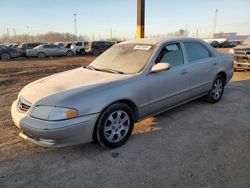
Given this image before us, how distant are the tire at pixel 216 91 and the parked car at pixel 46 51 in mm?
18715

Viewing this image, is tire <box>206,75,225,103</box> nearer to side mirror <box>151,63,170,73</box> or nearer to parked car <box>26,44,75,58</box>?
side mirror <box>151,63,170,73</box>

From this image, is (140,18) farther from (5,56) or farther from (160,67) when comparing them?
(5,56)

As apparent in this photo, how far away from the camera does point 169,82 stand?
382 cm

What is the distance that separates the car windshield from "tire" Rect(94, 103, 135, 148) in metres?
0.69

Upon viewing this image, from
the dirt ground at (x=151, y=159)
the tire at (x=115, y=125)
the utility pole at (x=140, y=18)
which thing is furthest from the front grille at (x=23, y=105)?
the utility pole at (x=140, y=18)

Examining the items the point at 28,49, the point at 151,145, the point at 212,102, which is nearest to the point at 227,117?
the point at 212,102

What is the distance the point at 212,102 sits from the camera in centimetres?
514

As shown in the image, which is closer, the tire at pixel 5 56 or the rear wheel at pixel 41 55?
the tire at pixel 5 56

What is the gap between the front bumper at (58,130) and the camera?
272 cm

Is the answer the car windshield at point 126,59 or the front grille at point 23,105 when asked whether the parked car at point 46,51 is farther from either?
the front grille at point 23,105

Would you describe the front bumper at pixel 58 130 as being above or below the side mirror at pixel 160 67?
below

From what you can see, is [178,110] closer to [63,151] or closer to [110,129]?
[110,129]

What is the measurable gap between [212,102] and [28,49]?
1928 centimetres

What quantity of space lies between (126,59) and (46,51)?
61.9 ft
